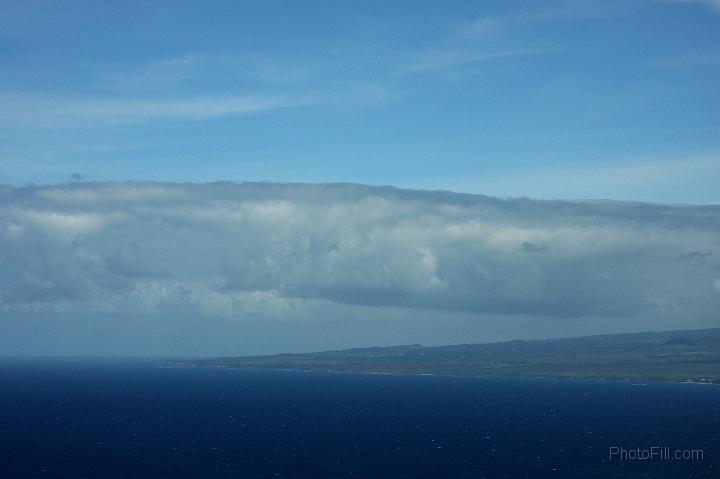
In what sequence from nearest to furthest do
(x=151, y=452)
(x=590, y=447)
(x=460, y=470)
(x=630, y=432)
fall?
(x=460, y=470)
(x=151, y=452)
(x=590, y=447)
(x=630, y=432)

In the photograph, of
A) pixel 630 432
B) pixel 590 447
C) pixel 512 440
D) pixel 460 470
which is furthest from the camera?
pixel 630 432

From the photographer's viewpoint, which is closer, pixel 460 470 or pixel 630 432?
pixel 460 470

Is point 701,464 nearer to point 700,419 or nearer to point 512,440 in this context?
point 512,440

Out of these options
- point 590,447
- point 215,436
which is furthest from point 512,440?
point 215,436

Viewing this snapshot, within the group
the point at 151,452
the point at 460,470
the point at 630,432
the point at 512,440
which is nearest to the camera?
the point at 460,470

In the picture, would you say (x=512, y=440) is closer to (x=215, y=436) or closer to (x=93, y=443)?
(x=215, y=436)

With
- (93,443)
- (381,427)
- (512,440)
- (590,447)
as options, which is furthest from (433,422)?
(93,443)

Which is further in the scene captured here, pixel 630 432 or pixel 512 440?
pixel 630 432

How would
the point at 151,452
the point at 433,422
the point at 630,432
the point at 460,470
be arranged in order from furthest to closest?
the point at 433,422, the point at 630,432, the point at 151,452, the point at 460,470

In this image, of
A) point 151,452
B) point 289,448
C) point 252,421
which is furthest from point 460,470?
point 252,421
